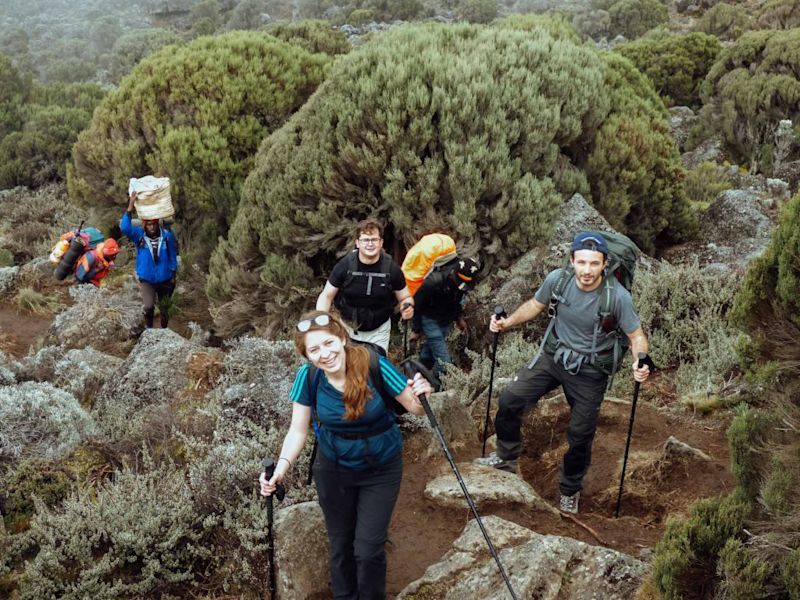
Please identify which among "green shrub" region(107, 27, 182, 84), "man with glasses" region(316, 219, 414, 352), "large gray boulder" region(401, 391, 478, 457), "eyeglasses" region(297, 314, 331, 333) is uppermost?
"eyeglasses" region(297, 314, 331, 333)

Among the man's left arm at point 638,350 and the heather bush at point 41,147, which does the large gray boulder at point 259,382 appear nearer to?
the man's left arm at point 638,350

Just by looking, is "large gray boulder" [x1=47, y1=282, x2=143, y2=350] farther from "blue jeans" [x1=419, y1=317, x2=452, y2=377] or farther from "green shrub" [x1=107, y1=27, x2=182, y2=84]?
"green shrub" [x1=107, y1=27, x2=182, y2=84]

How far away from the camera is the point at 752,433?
317 centimetres

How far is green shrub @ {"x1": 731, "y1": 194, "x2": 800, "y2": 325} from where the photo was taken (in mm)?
2994

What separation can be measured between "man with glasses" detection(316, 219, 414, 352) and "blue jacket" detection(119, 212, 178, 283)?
10.8 feet

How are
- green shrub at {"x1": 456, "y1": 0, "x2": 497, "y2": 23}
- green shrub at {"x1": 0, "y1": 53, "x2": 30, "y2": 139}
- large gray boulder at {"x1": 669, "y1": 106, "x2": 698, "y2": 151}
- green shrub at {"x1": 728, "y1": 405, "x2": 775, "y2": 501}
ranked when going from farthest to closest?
1. green shrub at {"x1": 456, "y1": 0, "x2": 497, "y2": 23}
2. large gray boulder at {"x1": 669, "y1": 106, "x2": 698, "y2": 151}
3. green shrub at {"x1": 0, "y1": 53, "x2": 30, "y2": 139}
4. green shrub at {"x1": 728, "y1": 405, "x2": 775, "y2": 501}

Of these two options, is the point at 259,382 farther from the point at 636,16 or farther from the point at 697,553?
the point at 636,16

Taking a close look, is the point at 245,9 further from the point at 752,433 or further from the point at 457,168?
the point at 752,433

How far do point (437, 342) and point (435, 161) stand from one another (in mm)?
2183

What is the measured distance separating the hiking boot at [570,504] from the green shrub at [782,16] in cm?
2564

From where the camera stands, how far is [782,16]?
25672mm

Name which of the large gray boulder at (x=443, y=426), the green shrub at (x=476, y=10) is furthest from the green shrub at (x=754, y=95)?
the green shrub at (x=476, y=10)

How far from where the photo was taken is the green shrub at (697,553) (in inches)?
117

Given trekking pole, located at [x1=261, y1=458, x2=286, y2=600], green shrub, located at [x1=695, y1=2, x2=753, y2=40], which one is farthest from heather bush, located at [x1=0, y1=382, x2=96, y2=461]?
green shrub, located at [x1=695, y1=2, x2=753, y2=40]
